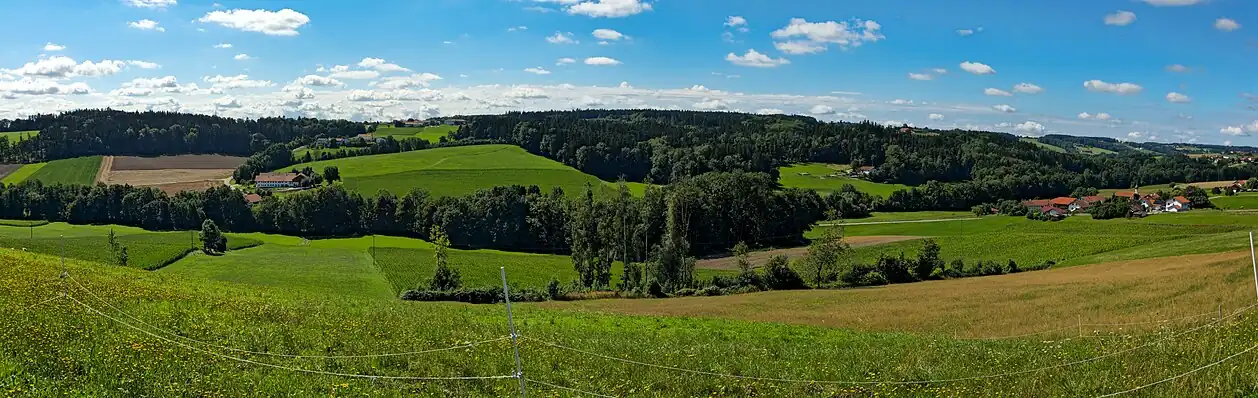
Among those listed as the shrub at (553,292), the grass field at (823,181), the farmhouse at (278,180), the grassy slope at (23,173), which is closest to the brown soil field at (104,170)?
the grassy slope at (23,173)

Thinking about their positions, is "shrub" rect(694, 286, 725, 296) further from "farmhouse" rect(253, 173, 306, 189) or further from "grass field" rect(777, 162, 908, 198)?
"farmhouse" rect(253, 173, 306, 189)

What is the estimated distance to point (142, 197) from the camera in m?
120

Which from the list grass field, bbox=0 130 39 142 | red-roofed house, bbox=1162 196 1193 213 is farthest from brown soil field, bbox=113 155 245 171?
red-roofed house, bbox=1162 196 1193 213

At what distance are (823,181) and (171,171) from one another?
144 m

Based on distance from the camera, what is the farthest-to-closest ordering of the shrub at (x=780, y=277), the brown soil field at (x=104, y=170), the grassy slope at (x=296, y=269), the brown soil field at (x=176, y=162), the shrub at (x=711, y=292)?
1. the brown soil field at (x=176, y=162)
2. the brown soil field at (x=104, y=170)
3. the grassy slope at (x=296, y=269)
4. the shrub at (x=780, y=277)
5. the shrub at (x=711, y=292)

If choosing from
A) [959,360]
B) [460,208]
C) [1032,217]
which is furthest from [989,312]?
[1032,217]

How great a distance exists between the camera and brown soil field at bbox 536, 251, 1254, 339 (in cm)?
2309

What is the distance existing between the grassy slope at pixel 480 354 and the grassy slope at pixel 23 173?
470 ft

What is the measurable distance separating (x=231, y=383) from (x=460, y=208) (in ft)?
332

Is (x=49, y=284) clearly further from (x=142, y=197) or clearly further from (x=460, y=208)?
(x=142, y=197)

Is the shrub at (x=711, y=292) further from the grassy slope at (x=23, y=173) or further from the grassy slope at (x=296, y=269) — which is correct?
the grassy slope at (x=23, y=173)

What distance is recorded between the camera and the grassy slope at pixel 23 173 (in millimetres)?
133125

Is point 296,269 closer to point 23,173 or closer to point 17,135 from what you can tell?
point 23,173

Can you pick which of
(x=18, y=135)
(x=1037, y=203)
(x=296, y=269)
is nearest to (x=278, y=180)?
(x=296, y=269)
